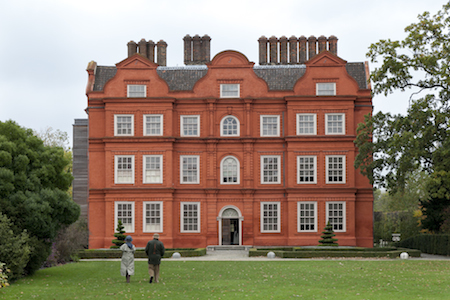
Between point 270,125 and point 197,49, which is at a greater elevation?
point 197,49

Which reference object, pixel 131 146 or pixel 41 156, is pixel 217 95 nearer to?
pixel 131 146

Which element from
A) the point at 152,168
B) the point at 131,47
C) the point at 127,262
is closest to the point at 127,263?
the point at 127,262

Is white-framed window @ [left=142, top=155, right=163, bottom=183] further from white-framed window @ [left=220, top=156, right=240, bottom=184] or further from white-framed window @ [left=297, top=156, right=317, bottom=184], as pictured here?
white-framed window @ [left=297, top=156, right=317, bottom=184]

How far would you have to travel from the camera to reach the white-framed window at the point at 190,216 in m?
39.8

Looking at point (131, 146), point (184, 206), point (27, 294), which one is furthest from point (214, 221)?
point (27, 294)

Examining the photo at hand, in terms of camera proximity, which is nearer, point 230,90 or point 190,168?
point 190,168

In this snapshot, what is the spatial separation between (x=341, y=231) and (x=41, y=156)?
2304cm

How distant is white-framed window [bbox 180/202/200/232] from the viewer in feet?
131

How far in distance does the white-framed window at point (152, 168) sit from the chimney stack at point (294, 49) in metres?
11.9

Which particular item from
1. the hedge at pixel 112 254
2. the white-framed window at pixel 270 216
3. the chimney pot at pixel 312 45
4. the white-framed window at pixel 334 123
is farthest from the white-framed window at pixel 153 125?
the chimney pot at pixel 312 45

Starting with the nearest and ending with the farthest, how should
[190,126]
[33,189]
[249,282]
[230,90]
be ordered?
1. [249,282]
2. [33,189]
3. [190,126]
4. [230,90]

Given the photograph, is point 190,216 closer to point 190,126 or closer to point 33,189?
point 190,126

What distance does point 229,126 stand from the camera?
40625 millimetres

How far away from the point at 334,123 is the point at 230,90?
755 centimetres
